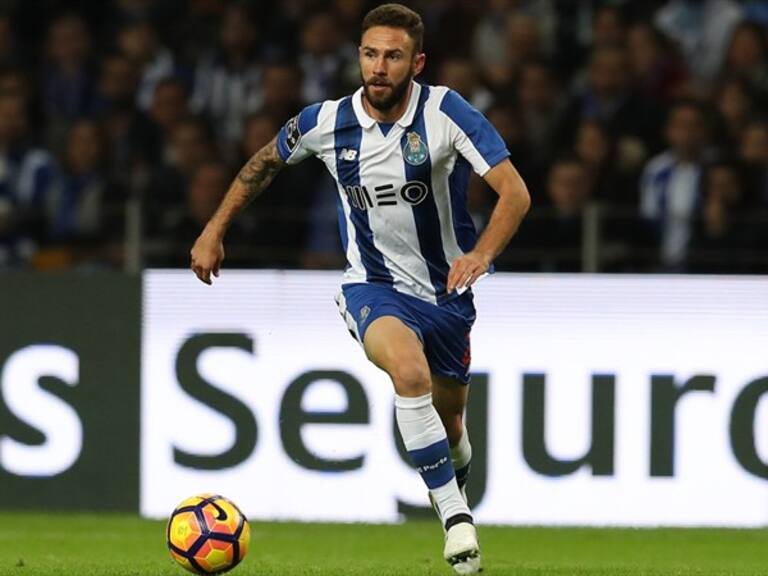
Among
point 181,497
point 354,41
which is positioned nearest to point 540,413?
point 181,497

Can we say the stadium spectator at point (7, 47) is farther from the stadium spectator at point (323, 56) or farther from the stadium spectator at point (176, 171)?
the stadium spectator at point (323, 56)

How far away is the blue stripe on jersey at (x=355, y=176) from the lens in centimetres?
760

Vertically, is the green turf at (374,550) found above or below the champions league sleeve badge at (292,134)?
below

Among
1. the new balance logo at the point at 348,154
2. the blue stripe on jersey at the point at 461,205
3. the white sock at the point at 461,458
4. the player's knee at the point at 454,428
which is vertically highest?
the new balance logo at the point at 348,154

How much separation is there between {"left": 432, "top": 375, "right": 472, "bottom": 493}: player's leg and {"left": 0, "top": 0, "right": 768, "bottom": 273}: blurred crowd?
9.37ft

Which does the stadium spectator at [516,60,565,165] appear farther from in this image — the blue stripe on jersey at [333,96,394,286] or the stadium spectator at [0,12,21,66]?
the blue stripe on jersey at [333,96,394,286]

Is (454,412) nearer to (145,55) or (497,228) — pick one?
(497,228)

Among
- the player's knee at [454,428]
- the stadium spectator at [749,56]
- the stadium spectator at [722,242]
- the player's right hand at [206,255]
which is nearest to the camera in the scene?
the player's right hand at [206,255]

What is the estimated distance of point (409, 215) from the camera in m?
7.60

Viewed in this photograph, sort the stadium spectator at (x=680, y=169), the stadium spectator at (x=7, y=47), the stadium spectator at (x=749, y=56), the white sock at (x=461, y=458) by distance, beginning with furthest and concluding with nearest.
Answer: the stadium spectator at (x=7, y=47) < the stadium spectator at (x=749, y=56) < the stadium spectator at (x=680, y=169) < the white sock at (x=461, y=458)

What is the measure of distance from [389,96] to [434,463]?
146 centimetres

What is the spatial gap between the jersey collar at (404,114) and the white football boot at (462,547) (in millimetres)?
1641

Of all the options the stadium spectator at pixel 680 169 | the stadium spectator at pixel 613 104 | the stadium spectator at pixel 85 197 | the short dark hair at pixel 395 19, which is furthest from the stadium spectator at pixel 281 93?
the short dark hair at pixel 395 19

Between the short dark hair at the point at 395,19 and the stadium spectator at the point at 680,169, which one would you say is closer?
the short dark hair at the point at 395,19
